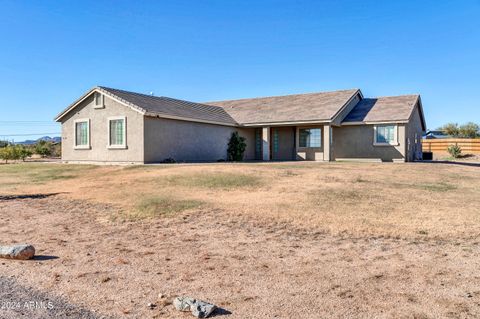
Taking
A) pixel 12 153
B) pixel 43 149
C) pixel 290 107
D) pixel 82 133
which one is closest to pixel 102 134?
pixel 82 133

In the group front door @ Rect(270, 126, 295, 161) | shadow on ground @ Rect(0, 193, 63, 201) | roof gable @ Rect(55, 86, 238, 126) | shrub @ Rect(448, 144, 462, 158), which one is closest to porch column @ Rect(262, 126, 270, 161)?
front door @ Rect(270, 126, 295, 161)

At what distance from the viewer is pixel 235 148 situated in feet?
90.6

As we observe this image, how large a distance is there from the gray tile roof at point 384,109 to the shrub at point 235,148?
7.53 metres

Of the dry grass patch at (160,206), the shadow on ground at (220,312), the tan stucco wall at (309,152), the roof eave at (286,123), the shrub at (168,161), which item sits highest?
the roof eave at (286,123)

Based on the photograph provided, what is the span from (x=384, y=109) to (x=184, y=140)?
14433mm

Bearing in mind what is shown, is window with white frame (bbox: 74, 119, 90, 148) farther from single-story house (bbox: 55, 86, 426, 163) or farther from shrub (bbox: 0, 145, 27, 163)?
shrub (bbox: 0, 145, 27, 163)

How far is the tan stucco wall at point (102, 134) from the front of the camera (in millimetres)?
21859

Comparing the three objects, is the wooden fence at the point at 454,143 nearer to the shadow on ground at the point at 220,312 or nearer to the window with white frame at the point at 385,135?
the window with white frame at the point at 385,135

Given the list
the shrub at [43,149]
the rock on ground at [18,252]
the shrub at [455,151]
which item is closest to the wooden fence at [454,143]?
the shrub at [455,151]

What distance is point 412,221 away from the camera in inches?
329

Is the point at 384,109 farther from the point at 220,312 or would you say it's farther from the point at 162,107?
the point at 220,312

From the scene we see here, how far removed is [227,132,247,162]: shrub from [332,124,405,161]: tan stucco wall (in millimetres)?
6666

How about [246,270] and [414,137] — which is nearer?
[246,270]

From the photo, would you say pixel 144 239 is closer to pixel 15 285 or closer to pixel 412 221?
pixel 15 285
